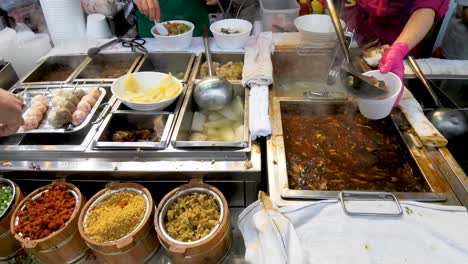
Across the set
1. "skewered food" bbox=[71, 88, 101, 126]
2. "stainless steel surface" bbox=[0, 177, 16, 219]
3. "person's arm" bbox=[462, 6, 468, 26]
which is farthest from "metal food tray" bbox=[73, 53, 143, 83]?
"person's arm" bbox=[462, 6, 468, 26]

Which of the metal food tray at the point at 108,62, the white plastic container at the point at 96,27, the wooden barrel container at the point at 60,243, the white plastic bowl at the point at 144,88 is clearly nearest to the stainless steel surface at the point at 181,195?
the wooden barrel container at the point at 60,243

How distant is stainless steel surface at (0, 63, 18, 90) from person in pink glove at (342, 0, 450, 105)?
3039 mm

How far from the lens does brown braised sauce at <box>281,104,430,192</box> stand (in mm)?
1641

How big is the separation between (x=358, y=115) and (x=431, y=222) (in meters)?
1.02

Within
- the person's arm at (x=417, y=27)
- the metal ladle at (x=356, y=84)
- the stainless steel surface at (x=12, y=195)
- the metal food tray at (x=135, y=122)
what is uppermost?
the person's arm at (x=417, y=27)

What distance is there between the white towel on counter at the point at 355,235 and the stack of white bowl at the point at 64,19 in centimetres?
301

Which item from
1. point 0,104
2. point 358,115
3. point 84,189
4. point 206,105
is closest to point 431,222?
point 358,115

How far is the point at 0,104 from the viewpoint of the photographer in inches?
62.0

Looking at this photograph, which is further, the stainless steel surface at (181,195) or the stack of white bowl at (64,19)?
the stack of white bowl at (64,19)

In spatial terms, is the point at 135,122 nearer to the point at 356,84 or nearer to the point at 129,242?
the point at 129,242

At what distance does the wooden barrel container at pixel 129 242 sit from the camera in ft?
4.70

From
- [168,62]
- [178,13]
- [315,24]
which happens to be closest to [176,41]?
[168,62]

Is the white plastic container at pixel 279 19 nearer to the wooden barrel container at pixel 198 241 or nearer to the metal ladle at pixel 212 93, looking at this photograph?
the metal ladle at pixel 212 93

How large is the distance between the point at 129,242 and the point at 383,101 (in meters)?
1.66
